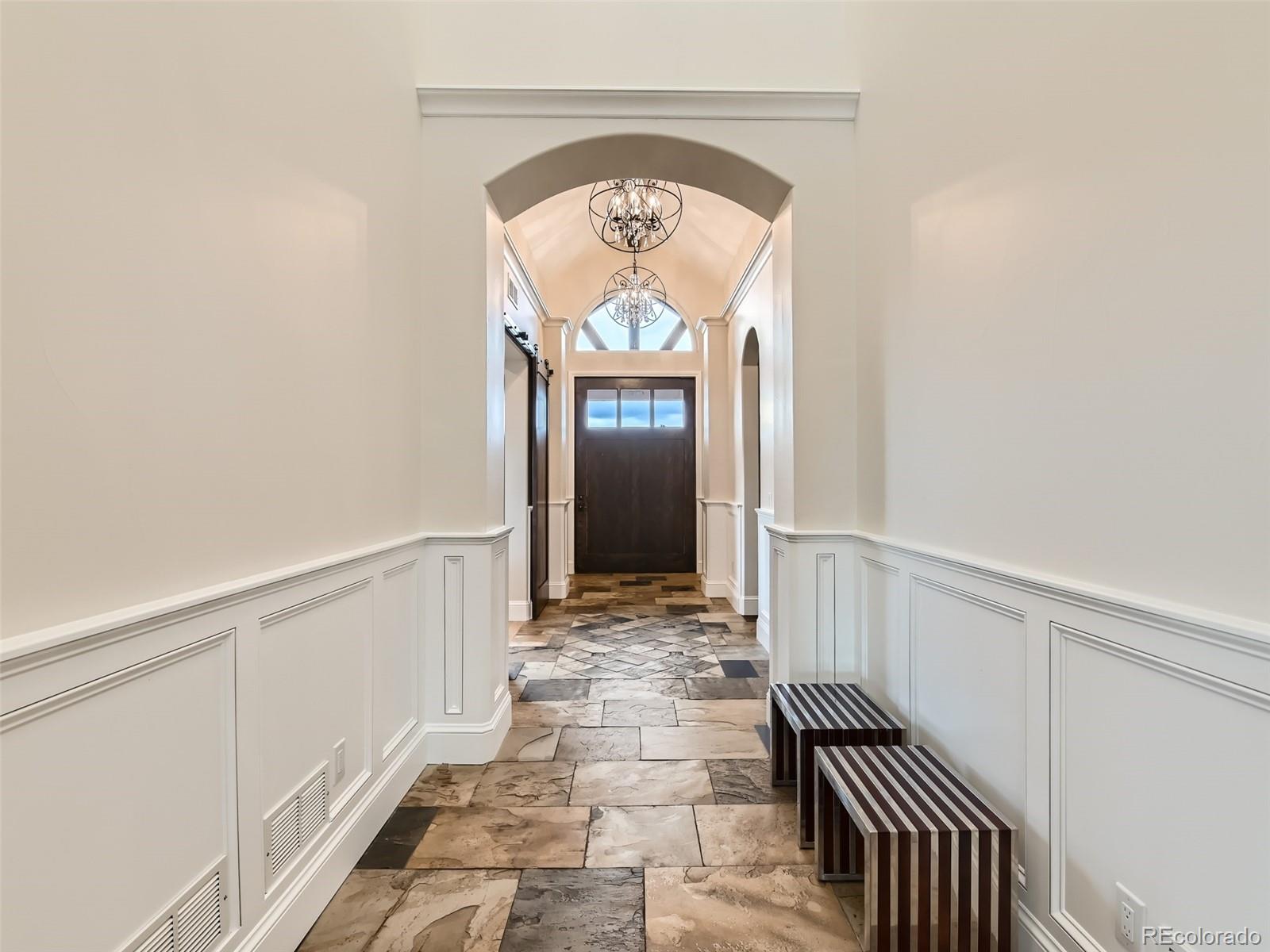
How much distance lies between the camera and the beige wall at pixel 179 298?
0.97 m

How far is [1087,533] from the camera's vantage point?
136cm

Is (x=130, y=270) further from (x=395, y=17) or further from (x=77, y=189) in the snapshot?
(x=395, y=17)

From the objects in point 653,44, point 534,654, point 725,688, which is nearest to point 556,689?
point 534,654

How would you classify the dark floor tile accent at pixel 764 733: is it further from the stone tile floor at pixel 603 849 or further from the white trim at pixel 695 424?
the white trim at pixel 695 424

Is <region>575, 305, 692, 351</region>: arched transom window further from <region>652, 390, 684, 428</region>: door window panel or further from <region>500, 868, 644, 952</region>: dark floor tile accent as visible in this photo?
<region>500, 868, 644, 952</region>: dark floor tile accent

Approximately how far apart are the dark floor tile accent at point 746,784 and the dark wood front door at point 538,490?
301cm

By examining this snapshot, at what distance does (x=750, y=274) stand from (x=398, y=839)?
14.2 ft

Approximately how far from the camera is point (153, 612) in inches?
45.6

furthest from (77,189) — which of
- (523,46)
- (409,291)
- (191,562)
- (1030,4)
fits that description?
(523,46)

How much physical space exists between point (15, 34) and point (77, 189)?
21 cm

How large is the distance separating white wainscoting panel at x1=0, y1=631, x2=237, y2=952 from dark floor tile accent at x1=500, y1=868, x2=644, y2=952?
731 mm

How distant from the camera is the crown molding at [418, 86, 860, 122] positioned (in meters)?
2.71

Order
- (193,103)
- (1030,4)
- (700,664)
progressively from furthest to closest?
(700,664) → (1030,4) → (193,103)

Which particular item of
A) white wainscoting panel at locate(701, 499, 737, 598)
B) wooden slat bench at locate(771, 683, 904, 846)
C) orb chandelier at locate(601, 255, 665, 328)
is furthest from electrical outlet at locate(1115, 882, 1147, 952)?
orb chandelier at locate(601, 255, 665, 328)
